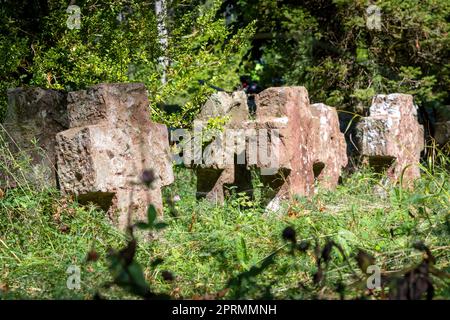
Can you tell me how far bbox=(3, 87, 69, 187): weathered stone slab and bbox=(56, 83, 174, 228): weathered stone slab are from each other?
0.34 meters

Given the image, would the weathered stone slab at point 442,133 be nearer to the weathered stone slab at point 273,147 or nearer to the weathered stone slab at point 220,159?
the weathered stone slab at point 273,147

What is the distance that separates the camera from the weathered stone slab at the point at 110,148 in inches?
249

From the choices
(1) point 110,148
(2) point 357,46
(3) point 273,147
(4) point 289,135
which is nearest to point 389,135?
(4) point 289,135

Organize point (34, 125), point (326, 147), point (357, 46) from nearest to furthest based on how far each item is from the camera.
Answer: point (34, 125), point (326, 147), point (357, 46)

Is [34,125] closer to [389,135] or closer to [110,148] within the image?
[110,148]

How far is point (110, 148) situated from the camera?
21.0ft

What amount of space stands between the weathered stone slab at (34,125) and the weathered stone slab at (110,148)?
34 centimetres

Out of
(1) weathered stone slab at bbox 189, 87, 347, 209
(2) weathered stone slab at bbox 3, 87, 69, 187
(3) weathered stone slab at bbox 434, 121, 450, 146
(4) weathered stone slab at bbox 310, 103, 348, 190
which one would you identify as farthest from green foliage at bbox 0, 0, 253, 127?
(3) weathered stone slab at bbox 434, 121, 450, 146

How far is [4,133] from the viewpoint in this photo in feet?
22.3

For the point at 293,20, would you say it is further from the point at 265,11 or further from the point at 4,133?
the point at 4,133

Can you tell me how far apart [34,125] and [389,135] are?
447 centimetres

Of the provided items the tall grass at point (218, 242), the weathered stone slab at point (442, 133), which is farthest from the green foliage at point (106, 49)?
the weathered stone slab at point (442, 133)
